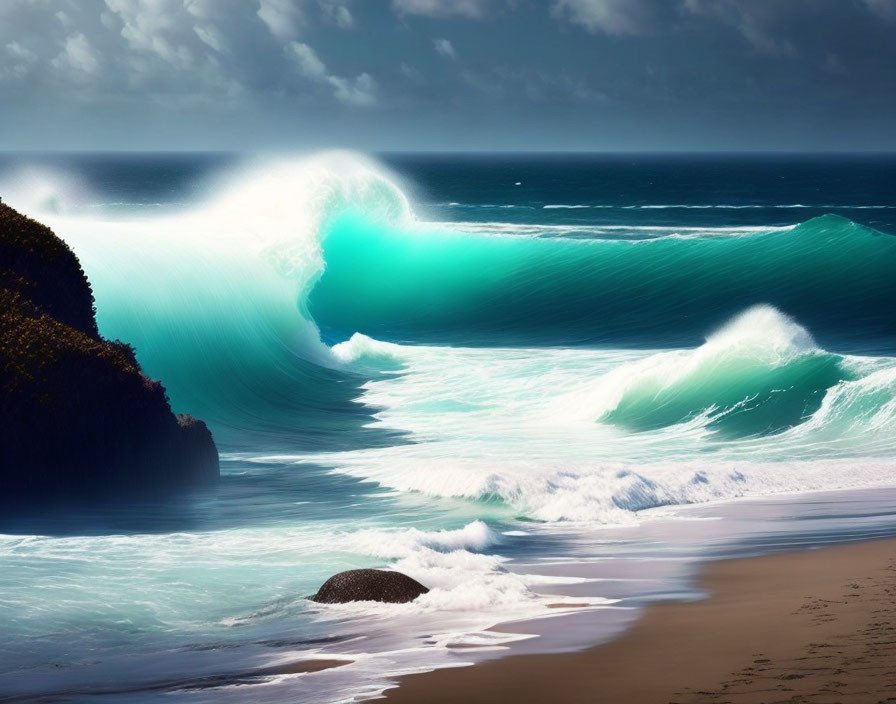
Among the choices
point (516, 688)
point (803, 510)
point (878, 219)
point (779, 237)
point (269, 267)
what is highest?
point (878, 219)

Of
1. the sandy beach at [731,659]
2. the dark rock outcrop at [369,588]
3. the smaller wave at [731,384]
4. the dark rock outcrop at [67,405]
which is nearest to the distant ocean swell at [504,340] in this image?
the smaller wave at [731,384]

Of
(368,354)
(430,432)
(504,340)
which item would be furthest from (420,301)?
(430,432)

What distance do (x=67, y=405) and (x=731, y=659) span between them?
7.97m

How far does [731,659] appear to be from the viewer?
786 centimetres

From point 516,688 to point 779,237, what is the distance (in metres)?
35.2

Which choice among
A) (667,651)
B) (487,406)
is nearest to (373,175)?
(487,406)

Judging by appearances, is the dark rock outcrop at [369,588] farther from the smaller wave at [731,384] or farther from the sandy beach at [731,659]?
the smaller wave at [731,384]

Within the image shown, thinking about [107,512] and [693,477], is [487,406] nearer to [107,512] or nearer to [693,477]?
[693,477]

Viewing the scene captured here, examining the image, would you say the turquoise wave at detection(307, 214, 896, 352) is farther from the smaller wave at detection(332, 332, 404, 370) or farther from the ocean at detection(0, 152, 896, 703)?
the smaller wave at detection(332, 332, 404, 370)

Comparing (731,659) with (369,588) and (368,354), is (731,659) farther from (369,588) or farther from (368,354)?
(368,354)

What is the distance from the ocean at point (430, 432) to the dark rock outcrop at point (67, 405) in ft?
1.87

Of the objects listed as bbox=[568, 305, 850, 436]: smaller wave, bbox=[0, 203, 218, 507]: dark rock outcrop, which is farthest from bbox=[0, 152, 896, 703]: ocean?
bbox=[0, 203, 218, 507]: dark rock outcrop

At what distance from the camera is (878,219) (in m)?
64.2

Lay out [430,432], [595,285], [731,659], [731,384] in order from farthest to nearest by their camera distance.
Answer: [595,285] → [731,384] → [430,432] → [731,659]
